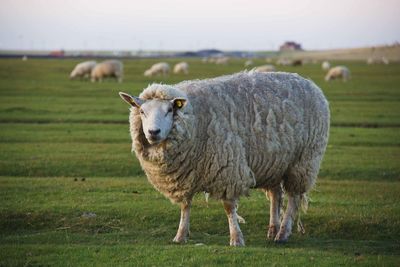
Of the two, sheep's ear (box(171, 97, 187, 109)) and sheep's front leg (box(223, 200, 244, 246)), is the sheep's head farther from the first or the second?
sheep's front leg (box(223, 200, 244, 246))

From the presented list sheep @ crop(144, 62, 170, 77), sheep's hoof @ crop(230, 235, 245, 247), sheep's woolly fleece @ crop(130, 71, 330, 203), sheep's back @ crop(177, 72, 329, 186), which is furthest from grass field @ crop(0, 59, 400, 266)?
sheep @ crop(144, 62, 170, 77)

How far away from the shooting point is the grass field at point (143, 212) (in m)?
9.21

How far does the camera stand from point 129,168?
57.7ft

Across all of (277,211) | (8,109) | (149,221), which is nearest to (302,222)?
(277,211)

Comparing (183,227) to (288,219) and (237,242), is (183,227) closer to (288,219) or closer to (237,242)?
(237,242)

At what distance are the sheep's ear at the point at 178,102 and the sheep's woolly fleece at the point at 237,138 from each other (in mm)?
90

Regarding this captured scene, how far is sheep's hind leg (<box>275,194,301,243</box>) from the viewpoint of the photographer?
1102cm

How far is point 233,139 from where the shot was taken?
10.4m

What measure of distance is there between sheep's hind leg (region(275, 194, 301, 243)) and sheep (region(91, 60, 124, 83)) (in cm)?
4920

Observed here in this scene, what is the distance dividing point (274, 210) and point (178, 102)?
9.62 ft

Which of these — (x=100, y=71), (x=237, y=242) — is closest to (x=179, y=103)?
(x=237, y=242)

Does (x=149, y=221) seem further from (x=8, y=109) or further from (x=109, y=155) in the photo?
(x=8, y=109)

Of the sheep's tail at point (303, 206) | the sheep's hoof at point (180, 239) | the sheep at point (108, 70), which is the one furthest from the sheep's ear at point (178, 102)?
the sheep at point (108, 70)

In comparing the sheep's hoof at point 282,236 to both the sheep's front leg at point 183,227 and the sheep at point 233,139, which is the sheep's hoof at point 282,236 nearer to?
the sheep at point 233,139
